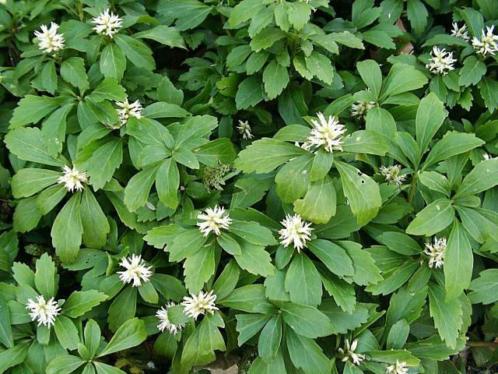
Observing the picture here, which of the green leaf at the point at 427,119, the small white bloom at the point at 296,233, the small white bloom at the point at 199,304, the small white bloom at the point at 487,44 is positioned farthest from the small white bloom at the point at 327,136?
the small white bloom at the point at 487,44

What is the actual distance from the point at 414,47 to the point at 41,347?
205cm

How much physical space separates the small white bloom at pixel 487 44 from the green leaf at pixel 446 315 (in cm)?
103

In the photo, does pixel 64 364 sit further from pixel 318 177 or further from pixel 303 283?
pixel 318 177

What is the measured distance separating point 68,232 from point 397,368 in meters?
1.23

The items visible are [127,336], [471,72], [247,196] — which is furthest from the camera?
[471,72]

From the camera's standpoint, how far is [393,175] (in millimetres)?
2107

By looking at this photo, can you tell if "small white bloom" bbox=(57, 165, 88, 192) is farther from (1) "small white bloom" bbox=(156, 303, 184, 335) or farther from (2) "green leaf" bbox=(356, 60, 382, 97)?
(2) "green leaf" bbox=(356, 60, 382, 97)

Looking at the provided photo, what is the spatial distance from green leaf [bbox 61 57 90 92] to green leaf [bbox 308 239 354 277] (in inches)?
41.4

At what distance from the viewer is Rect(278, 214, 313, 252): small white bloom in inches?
70.7

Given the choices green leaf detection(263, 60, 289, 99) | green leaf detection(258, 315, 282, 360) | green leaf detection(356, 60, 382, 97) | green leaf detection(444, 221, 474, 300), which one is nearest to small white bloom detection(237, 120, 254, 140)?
green leaf detection(263, 60, 289, 99)

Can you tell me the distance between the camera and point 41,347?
6.26 ft

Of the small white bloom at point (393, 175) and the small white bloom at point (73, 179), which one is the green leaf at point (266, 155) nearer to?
the small white bloom at point (393, 175)

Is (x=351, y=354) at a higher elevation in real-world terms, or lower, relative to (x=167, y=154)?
lower

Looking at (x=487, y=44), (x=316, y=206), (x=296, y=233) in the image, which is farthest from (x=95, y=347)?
(x=487, y=44)
